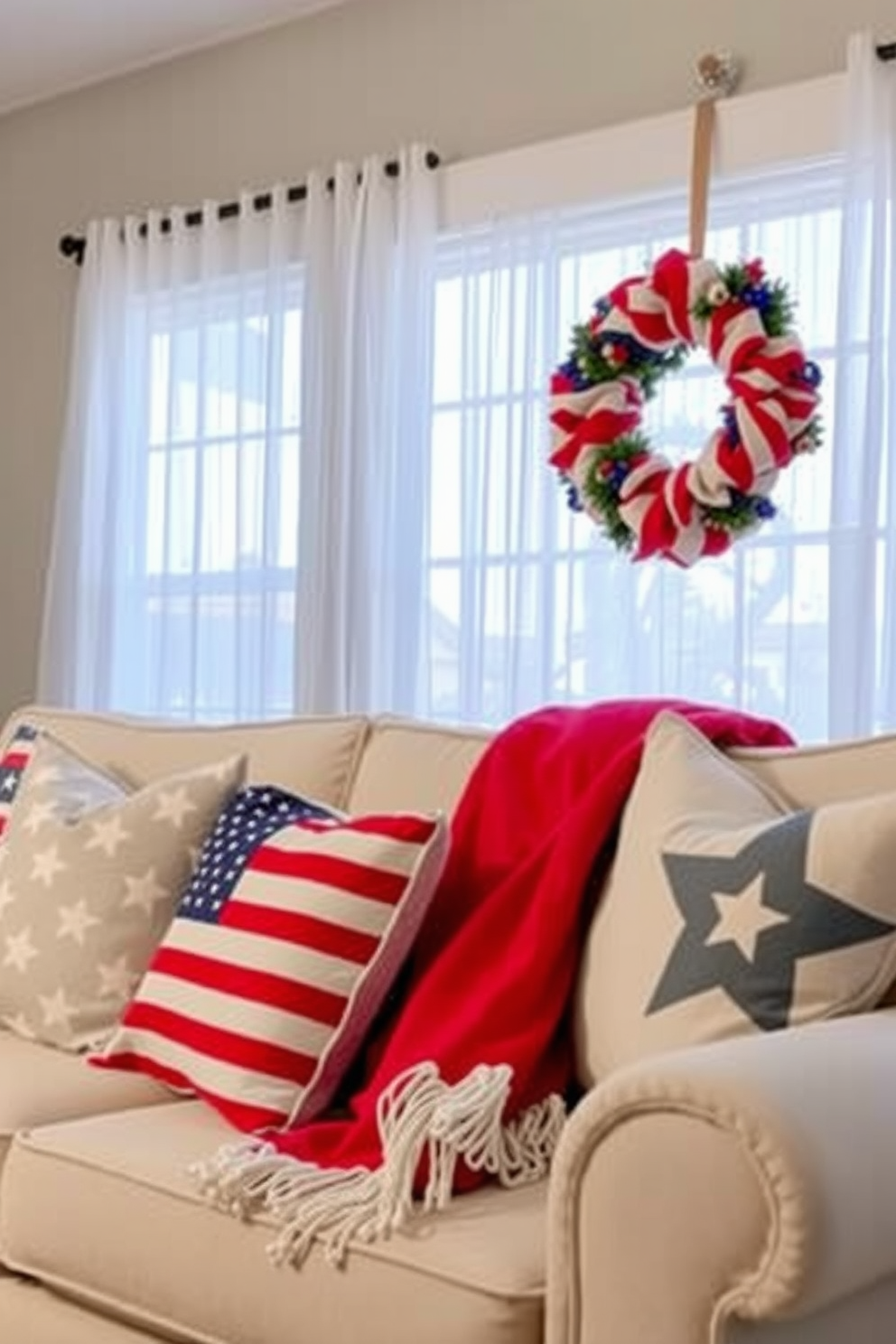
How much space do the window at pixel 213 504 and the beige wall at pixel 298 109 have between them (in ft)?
1.15

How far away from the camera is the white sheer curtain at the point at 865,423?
313 cm

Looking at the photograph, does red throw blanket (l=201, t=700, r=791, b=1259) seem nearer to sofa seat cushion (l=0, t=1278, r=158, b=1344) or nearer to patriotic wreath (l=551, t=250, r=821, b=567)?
sofa seat cushion (l=0, t=1278, r=158, b=1344)

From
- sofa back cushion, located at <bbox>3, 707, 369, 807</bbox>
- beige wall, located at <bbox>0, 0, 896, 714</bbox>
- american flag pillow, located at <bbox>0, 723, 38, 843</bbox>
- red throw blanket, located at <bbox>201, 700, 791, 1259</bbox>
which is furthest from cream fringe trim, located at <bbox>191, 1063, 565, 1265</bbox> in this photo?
beige wall, located at <bbox>0, 0, 896, 714</bbox>

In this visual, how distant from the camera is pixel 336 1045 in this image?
7.04 feet

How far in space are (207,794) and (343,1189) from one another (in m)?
0.92

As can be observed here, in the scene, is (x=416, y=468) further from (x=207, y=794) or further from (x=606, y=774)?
(x=606, y=774)

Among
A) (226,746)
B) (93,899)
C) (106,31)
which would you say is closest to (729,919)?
(93,899)

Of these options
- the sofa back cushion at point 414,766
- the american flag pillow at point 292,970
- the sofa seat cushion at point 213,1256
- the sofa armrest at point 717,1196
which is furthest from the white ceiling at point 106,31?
the sofa armrest at point 717,1196

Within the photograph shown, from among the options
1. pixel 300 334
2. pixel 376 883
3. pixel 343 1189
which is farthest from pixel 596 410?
pixel 343 1189

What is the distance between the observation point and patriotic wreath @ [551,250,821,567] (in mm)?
3037

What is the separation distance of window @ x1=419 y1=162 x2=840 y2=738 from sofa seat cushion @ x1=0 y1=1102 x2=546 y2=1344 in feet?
5.18

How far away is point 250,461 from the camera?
4203mm

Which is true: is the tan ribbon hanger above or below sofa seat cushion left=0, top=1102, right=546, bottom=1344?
above

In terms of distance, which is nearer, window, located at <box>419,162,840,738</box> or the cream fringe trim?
the cream fringe trim
